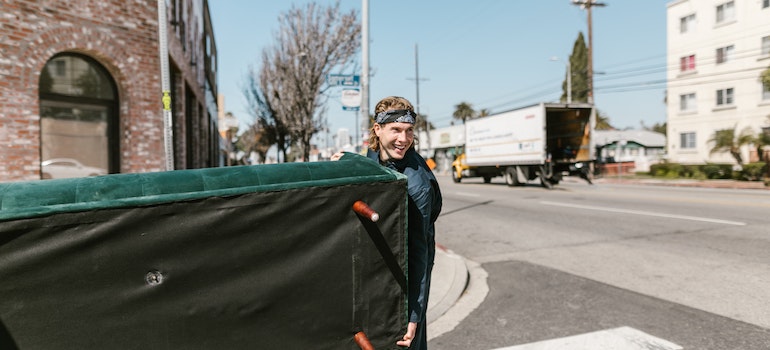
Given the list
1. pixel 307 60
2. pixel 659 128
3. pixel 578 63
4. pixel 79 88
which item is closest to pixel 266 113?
pixel 307 60

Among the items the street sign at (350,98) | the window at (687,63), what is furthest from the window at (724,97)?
the street sign at (350,98)

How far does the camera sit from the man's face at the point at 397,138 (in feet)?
7.98

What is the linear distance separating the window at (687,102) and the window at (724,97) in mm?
1780

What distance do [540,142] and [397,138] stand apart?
60.5 ft

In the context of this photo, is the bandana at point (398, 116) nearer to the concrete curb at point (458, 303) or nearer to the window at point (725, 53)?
the concrete curb at point (458, 303)

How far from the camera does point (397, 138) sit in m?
2.43

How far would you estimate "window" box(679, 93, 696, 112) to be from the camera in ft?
110

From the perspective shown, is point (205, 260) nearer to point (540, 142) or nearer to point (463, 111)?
point (540, 142)

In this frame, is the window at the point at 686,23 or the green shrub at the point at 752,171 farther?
the window at the point at 686,23

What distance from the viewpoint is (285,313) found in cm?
191

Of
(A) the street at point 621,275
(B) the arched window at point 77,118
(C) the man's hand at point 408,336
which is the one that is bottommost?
(A) the street at point 621,275

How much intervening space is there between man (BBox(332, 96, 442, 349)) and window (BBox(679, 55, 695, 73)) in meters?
38.2

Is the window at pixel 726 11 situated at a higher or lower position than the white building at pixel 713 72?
higher

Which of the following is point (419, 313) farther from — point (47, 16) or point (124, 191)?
point (47, 16)
